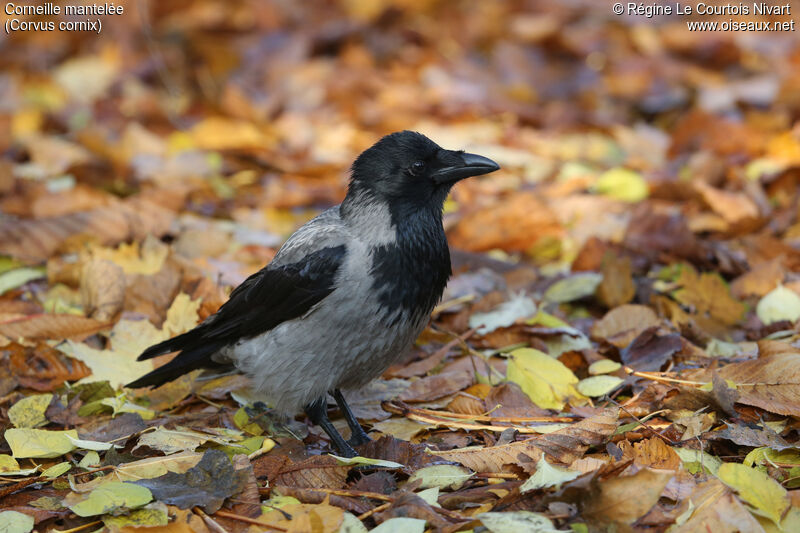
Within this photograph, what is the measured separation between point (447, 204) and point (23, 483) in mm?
3826

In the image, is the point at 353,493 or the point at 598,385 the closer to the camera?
the point at 353,493

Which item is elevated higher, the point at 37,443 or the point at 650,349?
the point at 37,443

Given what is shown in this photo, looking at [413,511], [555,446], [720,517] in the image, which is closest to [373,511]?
[413,511]

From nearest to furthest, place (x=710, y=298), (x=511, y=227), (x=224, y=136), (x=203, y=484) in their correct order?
(x=203, y=484) < (x=710, y=298) < (x=511, y=227) < (x=224, y=136)

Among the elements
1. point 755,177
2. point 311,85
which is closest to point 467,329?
point 755,177

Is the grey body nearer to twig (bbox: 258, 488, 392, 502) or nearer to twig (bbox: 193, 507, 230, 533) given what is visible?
twig (bbox: 258, 488, 392, 502)

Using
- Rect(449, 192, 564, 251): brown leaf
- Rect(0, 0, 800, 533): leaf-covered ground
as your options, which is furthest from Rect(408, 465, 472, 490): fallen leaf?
Rect(449, 192, 564, 251): brown leaf

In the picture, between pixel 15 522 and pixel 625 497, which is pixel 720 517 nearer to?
pixel 625 497

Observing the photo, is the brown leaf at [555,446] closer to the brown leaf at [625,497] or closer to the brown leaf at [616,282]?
the brown leaf at [625,497]

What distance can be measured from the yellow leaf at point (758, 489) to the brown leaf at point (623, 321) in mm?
1363

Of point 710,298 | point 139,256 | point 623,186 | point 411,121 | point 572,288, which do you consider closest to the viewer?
point 710,298

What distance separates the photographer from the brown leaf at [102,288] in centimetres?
444

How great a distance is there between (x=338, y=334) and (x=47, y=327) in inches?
59.4

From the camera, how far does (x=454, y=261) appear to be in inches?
203
